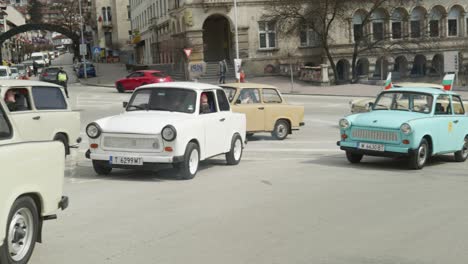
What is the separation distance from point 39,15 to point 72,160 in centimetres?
16500

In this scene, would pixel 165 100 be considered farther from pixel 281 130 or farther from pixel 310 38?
pixel 310 38

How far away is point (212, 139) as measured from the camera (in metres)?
11.7

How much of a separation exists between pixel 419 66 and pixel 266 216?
182 ft

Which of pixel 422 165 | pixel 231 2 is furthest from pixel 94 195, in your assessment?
pixel 231 2

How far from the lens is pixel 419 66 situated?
60.0 m

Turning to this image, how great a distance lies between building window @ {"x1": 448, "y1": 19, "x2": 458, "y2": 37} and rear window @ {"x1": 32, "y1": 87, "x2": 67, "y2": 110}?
52132mm

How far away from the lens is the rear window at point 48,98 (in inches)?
503

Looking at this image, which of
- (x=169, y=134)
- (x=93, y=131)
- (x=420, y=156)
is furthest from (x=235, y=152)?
(x=420, y=156)

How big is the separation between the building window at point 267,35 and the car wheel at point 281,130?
37.1 meters

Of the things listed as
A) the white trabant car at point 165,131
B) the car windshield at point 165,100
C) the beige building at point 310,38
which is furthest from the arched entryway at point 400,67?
the car windshield at point 165,100

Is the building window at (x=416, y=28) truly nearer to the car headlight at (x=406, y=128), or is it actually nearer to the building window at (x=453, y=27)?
the building window at (x=453, y=27)

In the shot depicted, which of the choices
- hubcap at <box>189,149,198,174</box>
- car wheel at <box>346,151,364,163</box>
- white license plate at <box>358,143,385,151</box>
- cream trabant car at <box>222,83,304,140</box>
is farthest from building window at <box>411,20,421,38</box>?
hubcap at <box>189,149,198,174</box>

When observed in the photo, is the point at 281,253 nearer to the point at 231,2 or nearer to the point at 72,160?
the point at 72,160

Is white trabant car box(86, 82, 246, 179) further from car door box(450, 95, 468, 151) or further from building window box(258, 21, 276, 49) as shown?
building window box(258, 21, 276, 49)
